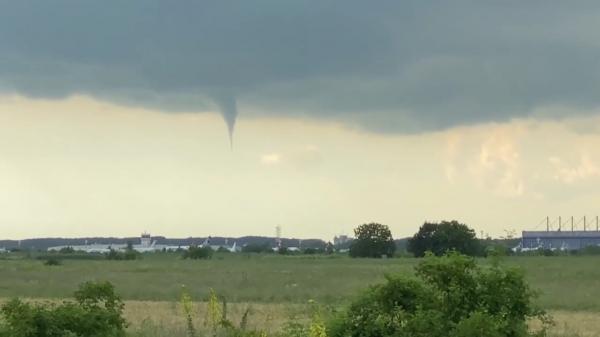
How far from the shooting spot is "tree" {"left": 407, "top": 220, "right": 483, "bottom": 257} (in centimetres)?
12850

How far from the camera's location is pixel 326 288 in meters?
50.7

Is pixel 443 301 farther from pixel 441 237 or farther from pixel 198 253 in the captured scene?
pixel 198 253

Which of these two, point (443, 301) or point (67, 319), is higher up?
point (443, 301)

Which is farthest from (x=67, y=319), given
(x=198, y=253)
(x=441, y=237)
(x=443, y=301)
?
(x=198, y=253)

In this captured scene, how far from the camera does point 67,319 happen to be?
30.4 feet

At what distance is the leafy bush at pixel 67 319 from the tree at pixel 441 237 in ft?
388

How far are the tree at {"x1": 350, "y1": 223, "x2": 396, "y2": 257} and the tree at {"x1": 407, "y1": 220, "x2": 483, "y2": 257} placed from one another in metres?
9.53

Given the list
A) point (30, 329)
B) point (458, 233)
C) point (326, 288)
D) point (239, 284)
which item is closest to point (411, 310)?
point (30, 329)

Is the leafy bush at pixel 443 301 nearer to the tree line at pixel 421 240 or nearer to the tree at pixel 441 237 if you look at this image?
the tree line at pixel 421 240

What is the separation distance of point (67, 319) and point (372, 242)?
14099 centimetres

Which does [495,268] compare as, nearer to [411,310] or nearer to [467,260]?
[467,260]

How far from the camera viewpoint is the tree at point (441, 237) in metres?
128

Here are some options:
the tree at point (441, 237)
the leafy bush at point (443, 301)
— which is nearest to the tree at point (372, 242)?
the tree at point (441, 237)

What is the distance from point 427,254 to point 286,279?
54054mm
